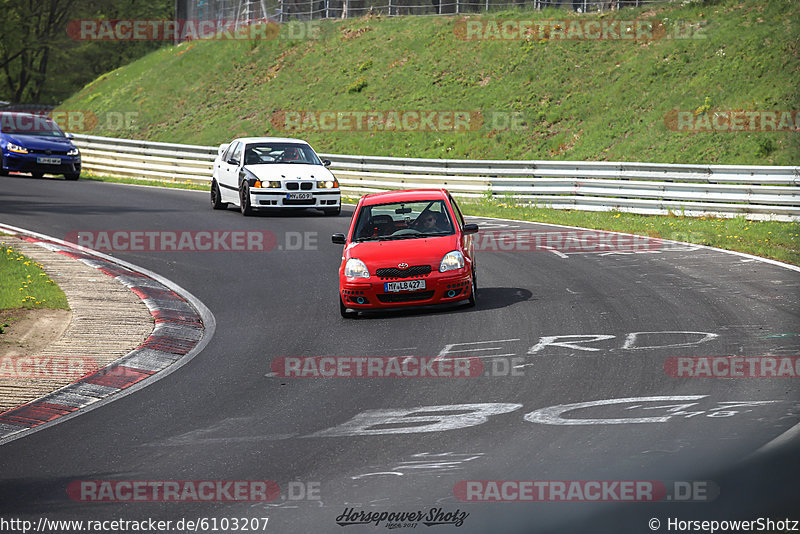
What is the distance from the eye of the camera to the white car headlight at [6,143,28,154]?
27250 millimetres

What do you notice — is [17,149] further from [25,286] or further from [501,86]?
[501,86]

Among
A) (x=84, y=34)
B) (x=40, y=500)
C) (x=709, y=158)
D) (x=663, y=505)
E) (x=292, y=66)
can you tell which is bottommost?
(x=40, y=500)

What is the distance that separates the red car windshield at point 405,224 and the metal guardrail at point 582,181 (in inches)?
397

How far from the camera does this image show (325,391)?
8711 mm

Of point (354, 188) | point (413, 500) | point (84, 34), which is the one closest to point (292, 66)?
point (354, 188)

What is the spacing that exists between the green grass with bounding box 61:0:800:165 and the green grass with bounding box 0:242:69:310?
65.7 feet

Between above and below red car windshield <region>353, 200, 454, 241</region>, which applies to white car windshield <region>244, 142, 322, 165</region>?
above

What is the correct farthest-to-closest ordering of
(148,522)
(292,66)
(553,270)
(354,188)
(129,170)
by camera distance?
(292,66)
(129,170)
(354,188)
(553,270)
(148,522)

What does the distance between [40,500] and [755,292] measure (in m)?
9.63

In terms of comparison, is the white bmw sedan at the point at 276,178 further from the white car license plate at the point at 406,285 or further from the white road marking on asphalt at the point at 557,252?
the white car license plate at the point at 406,285

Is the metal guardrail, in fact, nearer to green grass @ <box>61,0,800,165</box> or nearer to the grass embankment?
the grass embankment

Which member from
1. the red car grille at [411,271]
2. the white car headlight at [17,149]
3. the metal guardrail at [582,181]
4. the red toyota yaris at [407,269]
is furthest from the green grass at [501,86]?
the red car grille at [411,271]

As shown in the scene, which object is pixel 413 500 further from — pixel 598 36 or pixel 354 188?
pixel 598 36

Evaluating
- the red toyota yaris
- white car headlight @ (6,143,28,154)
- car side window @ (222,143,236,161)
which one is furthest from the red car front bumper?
white car headlight @ (6,143,28,154)
